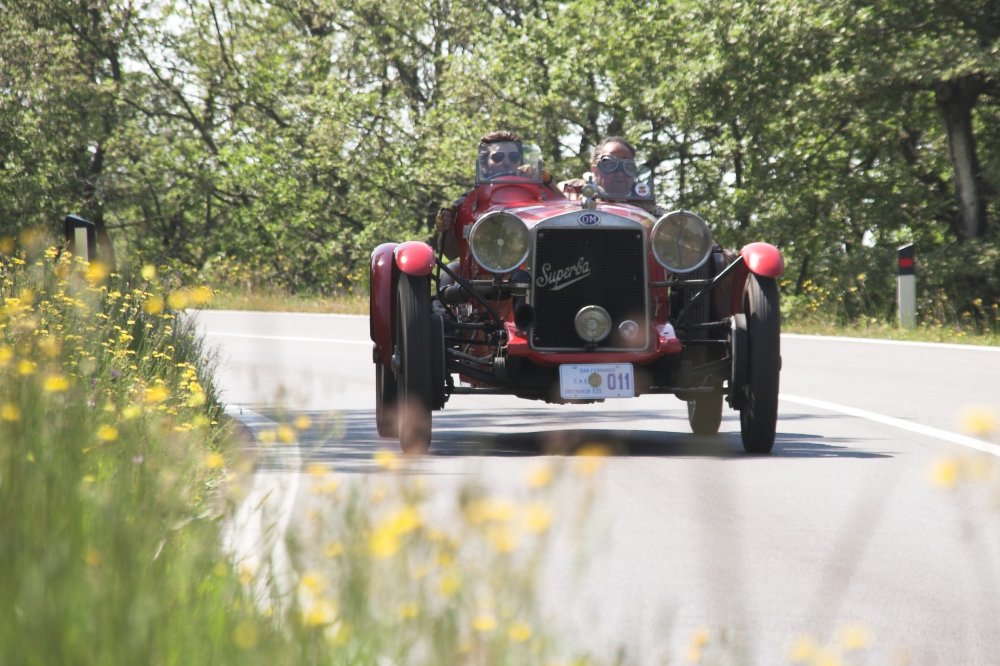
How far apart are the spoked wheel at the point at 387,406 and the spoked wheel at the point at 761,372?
231 centimetres

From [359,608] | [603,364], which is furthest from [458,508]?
[603,364]

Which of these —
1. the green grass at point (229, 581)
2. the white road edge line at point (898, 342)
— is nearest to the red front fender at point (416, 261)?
the green grass at point (229, 581)

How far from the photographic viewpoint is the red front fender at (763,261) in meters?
10.1

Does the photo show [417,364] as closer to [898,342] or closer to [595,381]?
[595,381]

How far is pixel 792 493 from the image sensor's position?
8203 millimetres

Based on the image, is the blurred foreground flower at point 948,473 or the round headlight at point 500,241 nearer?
the blurred foreground flower at point 948,473

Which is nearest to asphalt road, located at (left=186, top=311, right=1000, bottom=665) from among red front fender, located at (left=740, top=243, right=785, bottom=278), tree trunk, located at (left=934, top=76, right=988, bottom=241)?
red front fender, located at (left=740, top=243, right=785, bottom=278)

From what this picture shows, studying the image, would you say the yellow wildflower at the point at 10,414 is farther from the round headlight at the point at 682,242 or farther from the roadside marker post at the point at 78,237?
the roadside marker post at the point at 78,237

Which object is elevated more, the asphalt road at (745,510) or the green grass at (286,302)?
the green grass at (286,302)

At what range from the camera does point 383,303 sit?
10.6 metres

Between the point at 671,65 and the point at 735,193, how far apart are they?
2.53 m

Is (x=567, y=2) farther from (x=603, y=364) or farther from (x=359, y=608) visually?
(x=359, y=608)

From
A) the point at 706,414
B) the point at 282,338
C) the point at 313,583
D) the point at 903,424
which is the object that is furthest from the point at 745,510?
the point at 282,338

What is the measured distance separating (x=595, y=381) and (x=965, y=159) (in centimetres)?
1564
